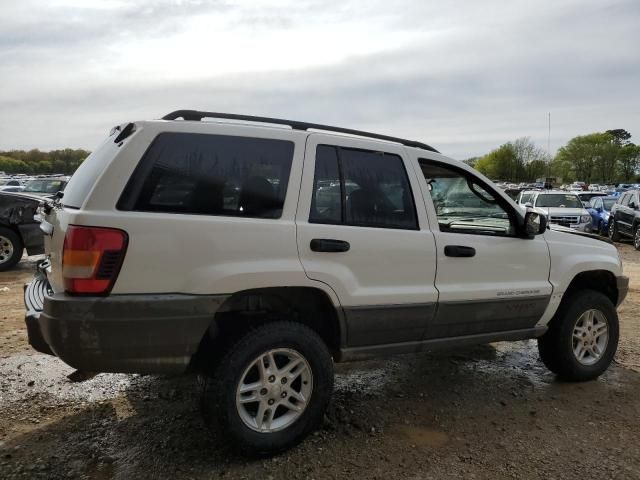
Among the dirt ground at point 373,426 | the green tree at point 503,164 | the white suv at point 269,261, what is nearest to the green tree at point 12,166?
the green tree at point 503,164

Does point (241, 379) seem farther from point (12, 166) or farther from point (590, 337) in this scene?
point (12, 166)

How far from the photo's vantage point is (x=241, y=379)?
3.01 meters

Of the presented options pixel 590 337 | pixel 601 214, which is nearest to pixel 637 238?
pixel 601 214

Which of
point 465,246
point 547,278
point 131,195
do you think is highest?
point 131,195

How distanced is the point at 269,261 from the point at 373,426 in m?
1.43

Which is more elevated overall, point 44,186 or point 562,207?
point 44,186

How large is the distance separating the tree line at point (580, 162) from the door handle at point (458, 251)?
351 feet

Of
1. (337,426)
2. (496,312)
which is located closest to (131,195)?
(337,426)

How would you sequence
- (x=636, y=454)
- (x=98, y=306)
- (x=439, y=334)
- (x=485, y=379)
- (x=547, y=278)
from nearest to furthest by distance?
1. (x=98, y=306)
2. (x=636, y=454)
3. (x=439, y=334)
4. (x=547, y=278)
5. (x=485, y=379)

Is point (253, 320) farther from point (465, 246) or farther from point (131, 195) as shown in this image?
point (465, 246)

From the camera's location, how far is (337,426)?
11.8 ft

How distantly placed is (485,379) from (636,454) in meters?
1.40

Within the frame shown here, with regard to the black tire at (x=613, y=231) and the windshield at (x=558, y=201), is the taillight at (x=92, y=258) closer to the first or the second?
the windshield at (x=558, y=201)

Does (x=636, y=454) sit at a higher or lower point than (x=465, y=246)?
lower
